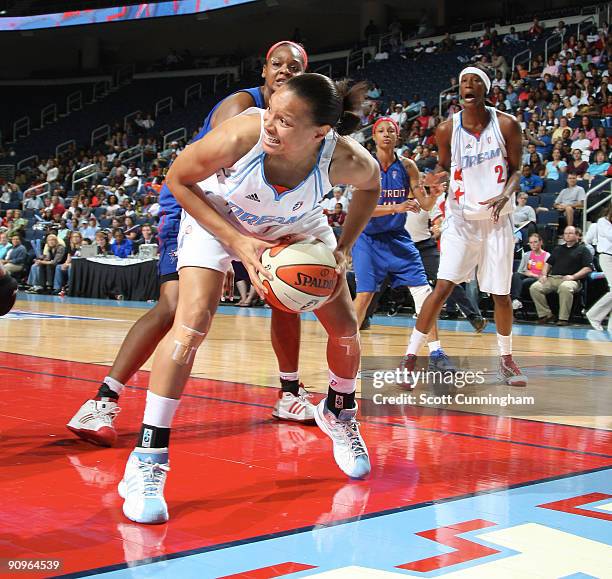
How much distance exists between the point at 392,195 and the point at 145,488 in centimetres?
443

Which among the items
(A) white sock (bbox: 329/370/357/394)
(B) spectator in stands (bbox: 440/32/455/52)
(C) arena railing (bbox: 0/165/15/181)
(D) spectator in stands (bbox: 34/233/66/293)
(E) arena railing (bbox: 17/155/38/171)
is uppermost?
(B) spectator in stands (bbox: 440/32/455/52)

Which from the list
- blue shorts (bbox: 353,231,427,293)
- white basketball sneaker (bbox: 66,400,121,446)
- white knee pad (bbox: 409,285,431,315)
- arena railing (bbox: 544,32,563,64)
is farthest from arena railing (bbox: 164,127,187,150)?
white basketball sneaker (bbox: 66,400,121,446)

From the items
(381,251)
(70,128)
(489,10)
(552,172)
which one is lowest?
(381,251)

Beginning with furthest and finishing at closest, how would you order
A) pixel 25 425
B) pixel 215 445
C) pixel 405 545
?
pixel 25 425 → pixel 215 445 → pixel 405 545

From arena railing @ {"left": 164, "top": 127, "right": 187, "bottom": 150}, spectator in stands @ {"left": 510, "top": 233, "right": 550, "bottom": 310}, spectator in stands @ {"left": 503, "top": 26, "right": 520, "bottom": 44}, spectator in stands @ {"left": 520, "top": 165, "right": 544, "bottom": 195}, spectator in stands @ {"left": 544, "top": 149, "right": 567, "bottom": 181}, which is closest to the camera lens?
spectator in stands @ {"left": 510, "top": 233, "right": 550, "bottom": 310}

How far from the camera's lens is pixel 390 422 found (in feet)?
14.5

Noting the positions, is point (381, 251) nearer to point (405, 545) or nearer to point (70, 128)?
point (405, 545)

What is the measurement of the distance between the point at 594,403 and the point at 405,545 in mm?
2986

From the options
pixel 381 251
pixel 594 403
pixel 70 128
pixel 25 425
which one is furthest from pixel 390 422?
pixel 70 128

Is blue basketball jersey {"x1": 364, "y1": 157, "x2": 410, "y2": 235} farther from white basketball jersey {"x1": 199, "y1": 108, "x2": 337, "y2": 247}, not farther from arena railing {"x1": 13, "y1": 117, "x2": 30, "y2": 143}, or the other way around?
arena railing {"x1": 13, "y1": 117, "x2": 30, "y2": 143}

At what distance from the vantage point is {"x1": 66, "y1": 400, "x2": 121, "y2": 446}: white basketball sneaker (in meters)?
3.73

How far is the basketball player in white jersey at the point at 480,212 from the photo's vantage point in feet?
18.4

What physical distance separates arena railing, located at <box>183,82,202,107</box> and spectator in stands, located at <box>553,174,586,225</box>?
18.7 meters

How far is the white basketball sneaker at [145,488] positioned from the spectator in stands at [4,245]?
16.4m
